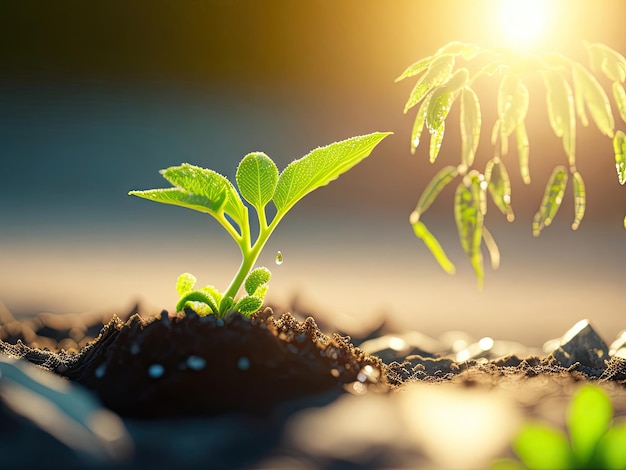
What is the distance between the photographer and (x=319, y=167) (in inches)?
111

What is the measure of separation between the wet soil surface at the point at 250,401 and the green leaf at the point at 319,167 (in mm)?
559

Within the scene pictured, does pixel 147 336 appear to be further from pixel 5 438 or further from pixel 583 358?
pixel 583 358

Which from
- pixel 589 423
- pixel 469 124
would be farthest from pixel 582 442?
pixel 469 124

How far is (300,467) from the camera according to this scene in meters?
1.81

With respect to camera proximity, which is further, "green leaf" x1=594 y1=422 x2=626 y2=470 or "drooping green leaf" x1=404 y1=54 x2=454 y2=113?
"drooping green leaf" x1=404 y1=54 x2=454 y2=113

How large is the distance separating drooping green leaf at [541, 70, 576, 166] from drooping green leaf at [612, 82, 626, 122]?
506mm

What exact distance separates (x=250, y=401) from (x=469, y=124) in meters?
1.26

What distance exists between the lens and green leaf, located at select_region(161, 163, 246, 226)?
267cm

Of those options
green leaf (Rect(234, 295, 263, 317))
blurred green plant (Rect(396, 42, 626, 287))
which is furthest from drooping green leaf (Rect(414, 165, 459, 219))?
green leaf (Rect(234, 295, 263, 317))

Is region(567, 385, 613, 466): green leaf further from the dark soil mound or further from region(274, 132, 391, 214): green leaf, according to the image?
region(274, 132, 391, 214): green leaf

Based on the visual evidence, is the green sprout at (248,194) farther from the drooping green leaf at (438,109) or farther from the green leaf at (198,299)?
the drooping green leaf at (438,109)

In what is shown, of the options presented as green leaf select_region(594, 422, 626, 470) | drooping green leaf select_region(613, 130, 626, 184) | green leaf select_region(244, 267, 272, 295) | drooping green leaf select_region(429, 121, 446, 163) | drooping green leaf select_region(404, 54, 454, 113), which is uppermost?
drooping green leaf select_region(404, 54, 454, 113)

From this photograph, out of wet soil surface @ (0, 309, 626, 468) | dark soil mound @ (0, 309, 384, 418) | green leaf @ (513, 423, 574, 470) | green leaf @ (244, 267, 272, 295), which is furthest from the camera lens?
green leaf @ (244, 267, 272, 295)

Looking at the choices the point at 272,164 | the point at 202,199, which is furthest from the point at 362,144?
the point at 202,199
